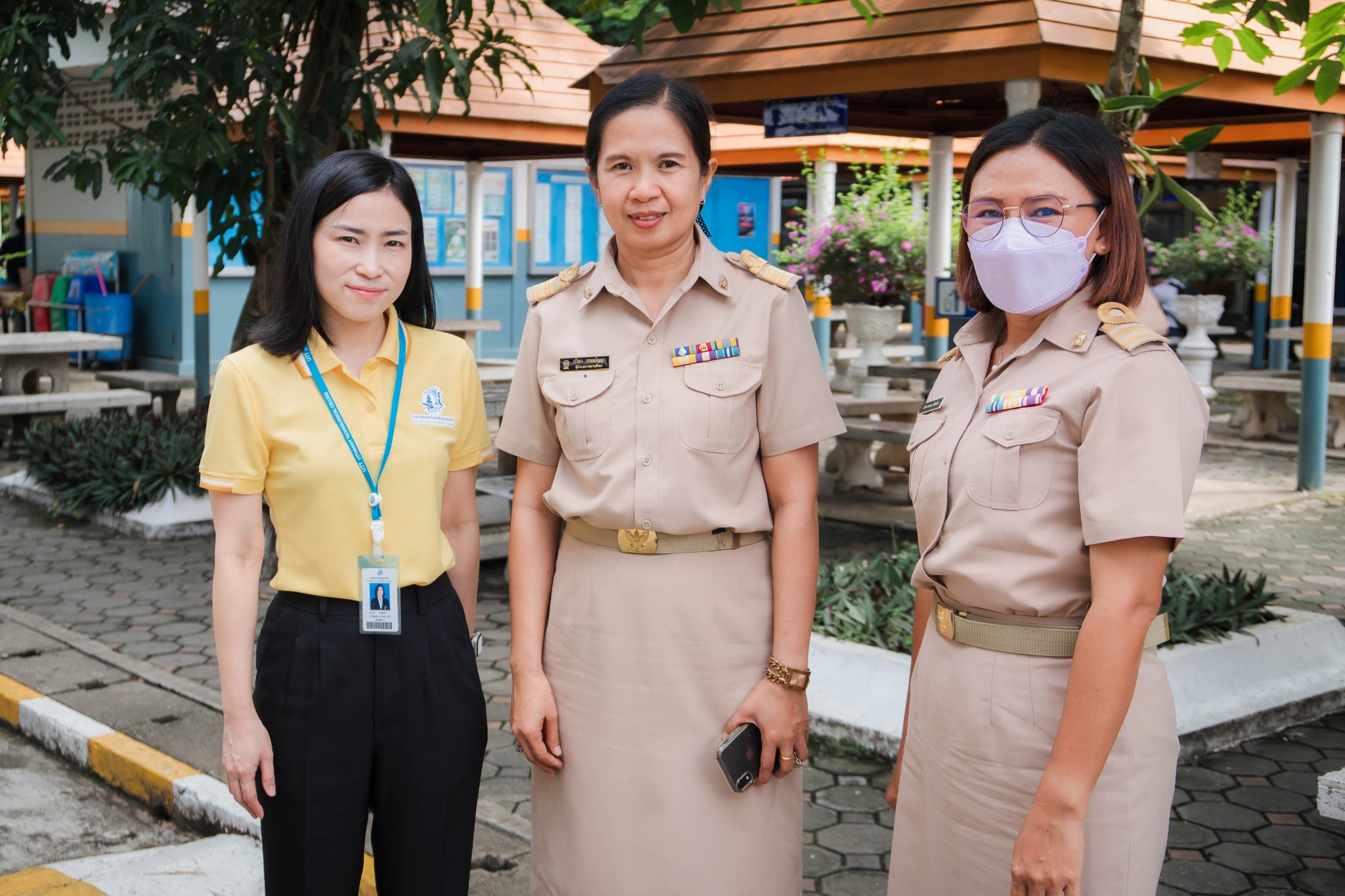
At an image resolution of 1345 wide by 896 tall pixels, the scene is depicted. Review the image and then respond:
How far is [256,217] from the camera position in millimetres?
8367

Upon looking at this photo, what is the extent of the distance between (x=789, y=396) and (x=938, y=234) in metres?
8.19

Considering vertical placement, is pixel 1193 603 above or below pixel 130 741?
above

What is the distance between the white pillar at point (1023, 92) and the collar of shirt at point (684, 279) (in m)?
4.97

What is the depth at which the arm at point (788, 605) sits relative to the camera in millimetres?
2406

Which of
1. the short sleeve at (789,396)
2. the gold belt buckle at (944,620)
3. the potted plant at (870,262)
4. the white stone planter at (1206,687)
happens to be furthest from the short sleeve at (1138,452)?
the potted plant at (870,262)

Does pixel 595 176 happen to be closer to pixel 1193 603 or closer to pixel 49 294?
pixel 1193 603

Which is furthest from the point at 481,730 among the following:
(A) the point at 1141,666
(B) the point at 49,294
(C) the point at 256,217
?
(B) the point at 49,294

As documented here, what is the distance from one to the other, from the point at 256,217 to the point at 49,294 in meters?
9.98

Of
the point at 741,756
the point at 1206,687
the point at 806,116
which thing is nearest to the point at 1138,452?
the point at 741,756

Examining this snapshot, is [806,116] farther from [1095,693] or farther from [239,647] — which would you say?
[1095,693]

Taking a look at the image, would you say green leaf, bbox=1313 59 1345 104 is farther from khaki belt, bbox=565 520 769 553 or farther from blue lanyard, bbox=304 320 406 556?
blue lanyard, bbox=304 320 406 556

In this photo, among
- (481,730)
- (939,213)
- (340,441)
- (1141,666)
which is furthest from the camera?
(939,213)

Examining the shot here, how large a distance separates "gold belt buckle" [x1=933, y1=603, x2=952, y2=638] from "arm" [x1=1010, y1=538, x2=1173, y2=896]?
0.84ft

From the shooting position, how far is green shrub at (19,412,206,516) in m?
8.64
